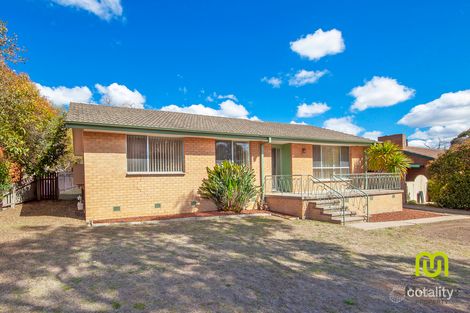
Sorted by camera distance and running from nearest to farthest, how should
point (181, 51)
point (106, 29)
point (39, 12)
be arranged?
point (39, 12)
point (106, 29)
point (181, 51)

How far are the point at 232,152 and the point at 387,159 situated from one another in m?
8.62

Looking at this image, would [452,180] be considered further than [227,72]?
No

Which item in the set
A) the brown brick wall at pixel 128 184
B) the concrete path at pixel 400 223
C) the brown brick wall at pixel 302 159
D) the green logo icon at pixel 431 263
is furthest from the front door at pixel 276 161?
the green logo icon at pixel 431 263

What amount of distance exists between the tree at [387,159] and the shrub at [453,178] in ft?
4.88

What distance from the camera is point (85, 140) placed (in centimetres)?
891

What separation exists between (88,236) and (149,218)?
Answer: 99.8 inches

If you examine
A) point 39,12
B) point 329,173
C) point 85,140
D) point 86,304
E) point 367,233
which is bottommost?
point 367,233

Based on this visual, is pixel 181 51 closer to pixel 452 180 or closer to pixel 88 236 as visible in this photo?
pixel 88 236

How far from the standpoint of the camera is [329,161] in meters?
14.4

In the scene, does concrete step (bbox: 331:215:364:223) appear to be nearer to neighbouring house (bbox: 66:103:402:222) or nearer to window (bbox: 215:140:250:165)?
neighbouring house (bbox: 66:103:402:222)

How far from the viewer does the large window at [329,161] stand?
1403 centimetres

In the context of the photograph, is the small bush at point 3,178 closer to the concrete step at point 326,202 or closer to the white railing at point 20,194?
the white railing at point 20,194

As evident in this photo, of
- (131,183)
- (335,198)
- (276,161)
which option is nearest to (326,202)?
(335,198)

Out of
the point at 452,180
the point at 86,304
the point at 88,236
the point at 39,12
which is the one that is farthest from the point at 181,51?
the point at 452,180
